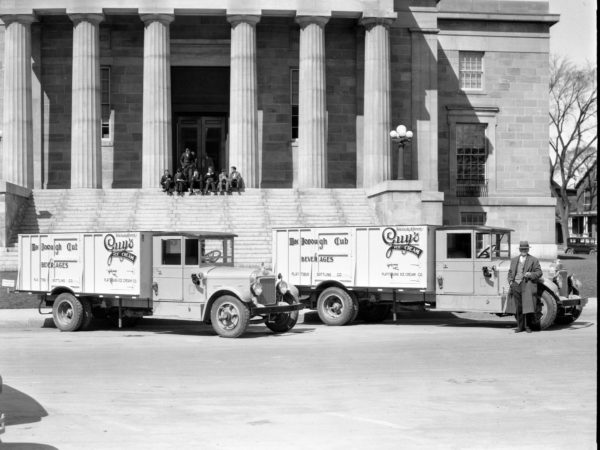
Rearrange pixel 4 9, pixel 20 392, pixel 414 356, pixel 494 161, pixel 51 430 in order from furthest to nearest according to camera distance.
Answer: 1. pixel 494 161
2. pixel 4 9
3. pixel 414 356
4. pixel 20 392
5. pixel 51 430

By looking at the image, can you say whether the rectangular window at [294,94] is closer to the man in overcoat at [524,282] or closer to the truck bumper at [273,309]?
the truck bumper at [273,309]

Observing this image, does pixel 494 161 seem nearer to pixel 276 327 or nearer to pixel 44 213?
pixel 44 213

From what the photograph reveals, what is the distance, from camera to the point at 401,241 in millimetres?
22391

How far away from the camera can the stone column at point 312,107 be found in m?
42.7

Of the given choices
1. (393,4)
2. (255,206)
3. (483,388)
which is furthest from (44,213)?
(483,388)

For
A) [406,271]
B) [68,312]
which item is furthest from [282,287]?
[68,312]

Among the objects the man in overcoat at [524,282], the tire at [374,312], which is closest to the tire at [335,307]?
the tire at [374,312]

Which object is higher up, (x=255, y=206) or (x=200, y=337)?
(x=255, y=206)

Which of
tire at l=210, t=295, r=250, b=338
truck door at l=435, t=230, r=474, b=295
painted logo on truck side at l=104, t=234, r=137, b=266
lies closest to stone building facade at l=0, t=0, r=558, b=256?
truck door at l=435, t=230, r=474, b=295

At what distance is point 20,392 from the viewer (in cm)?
1259

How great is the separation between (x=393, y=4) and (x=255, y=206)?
1284cm

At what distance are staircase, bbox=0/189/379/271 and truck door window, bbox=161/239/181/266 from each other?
43.8 feet

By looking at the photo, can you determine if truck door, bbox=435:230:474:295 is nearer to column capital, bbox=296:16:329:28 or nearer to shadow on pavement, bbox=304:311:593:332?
shadow on pavement, bbox=304:311:593:332

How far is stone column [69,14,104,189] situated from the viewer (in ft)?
138
